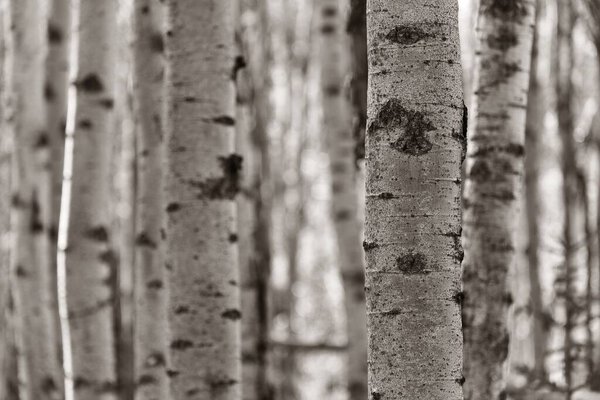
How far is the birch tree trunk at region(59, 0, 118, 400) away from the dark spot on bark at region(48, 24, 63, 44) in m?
1.04

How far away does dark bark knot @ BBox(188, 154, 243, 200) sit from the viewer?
9.73ft

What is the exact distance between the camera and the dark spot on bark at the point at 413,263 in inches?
76.0

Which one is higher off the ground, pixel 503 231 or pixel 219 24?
pixel 219 24

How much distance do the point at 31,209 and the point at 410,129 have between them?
3261mm

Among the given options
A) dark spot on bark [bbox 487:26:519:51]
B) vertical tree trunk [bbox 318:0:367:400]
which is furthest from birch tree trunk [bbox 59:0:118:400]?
dark spot on bark [bbox 487:26:519:51]

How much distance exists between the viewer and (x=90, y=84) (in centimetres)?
414

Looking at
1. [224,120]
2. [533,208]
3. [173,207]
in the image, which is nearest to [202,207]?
[173,207]

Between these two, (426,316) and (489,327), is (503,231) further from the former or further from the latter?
(426,316)

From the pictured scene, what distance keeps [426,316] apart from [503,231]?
1453 mm

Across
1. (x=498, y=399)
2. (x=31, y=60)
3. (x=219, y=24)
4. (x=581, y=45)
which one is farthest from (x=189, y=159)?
(x=581, y=45)

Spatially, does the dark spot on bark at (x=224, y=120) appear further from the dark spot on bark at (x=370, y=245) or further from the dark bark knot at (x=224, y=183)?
the dark spot on bark at (x=370, y=245)

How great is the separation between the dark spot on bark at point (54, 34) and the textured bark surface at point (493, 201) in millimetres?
2802

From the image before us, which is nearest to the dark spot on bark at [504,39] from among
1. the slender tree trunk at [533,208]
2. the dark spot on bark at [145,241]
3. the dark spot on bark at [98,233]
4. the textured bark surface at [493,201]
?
the textured bark surface at [493,201]

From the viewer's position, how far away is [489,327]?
10.8 feet
